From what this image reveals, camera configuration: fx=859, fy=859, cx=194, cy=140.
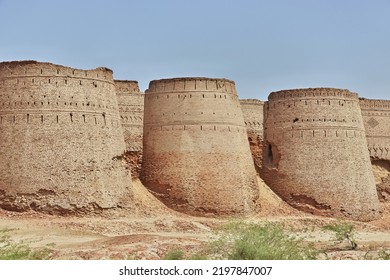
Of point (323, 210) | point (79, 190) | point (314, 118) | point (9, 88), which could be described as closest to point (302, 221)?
point (323, 210)

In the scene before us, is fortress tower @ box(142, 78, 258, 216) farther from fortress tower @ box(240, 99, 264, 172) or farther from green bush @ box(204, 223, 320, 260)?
green bush @ box(204, 223, 320, 260)

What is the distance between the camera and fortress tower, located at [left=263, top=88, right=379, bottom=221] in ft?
110

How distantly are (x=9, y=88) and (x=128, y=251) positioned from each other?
925 cm

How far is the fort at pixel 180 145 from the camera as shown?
27219 millimetres

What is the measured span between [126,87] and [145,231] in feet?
24.0

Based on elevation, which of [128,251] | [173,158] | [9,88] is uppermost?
[9,88]

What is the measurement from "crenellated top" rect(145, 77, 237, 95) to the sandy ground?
362cm

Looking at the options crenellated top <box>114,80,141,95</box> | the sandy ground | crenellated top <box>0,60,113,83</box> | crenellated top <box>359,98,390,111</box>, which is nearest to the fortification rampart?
crenellated top <box>359,98,390,111</box>

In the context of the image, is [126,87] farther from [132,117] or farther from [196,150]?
[196,150]

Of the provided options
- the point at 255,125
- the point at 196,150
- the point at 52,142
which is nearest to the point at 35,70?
the point at 52,142

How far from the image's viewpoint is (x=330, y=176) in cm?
3350

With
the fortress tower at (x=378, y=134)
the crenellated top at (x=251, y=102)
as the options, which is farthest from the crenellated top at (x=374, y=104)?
the crenellated top at (x=251, y=102)

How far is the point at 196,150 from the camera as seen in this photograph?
3070 centimetres
